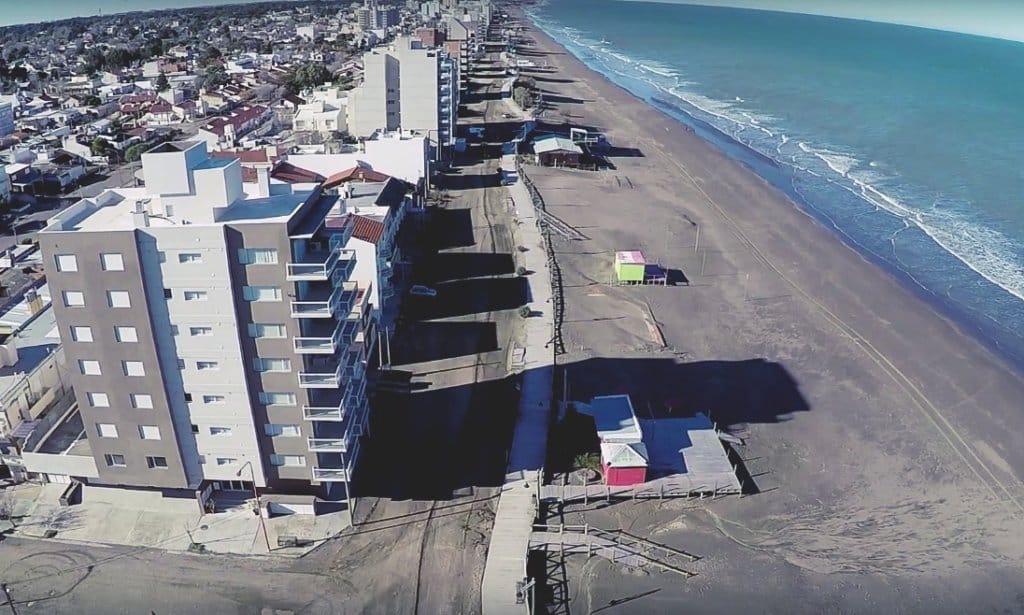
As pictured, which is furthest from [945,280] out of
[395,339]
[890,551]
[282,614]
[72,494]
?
[72,494]

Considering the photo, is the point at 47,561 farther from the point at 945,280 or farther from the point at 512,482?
the point at 945,280

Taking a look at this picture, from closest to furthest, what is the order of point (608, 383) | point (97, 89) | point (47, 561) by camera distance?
point (47, 561), point (608, 383), point (97, 89)

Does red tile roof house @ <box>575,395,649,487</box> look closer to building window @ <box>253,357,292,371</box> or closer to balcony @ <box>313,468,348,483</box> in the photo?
balcony @ <box>313,468,348,483</box>

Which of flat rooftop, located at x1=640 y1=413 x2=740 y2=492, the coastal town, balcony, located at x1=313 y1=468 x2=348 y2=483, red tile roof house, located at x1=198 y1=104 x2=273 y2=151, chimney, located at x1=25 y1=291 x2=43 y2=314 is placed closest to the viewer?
the coastal town

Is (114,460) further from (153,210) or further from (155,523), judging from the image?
(153,210)

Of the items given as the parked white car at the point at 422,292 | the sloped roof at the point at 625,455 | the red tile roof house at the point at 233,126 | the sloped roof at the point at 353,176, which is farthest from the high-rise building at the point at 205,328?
the red tile roof house at the point at 233,126

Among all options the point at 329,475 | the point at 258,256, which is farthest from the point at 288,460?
the point at 258,256

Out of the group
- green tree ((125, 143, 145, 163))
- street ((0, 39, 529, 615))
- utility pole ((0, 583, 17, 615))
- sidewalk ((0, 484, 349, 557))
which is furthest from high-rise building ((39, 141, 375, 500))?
green tree ((125, 143, 145, 163))

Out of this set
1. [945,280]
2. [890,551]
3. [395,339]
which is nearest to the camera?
[890,551]
